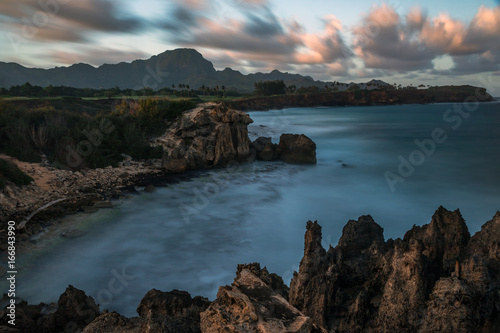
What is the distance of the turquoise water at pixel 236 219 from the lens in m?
9.05

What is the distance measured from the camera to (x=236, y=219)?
1452 cm

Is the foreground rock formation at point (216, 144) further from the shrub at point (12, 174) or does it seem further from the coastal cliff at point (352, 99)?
the coastal cliff at point (352, 99)

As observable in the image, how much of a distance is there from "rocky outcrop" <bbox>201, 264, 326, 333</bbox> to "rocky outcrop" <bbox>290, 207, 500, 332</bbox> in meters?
1.50

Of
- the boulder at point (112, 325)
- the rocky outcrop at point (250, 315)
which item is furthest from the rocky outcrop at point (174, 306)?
the rocky outcrop at point (250, 315)

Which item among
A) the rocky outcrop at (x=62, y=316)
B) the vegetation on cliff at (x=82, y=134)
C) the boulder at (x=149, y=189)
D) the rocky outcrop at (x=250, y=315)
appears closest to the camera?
the rocky outcrop at (x=250, y=315)

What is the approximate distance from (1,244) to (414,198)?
19048mm

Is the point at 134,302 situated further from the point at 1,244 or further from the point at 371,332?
the point at 371,332

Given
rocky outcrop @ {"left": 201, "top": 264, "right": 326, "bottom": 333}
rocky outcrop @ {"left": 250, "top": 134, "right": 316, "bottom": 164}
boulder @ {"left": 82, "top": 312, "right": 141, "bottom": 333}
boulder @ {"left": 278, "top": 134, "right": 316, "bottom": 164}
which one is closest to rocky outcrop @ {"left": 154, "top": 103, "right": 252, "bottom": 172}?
rocky outcrop @ {"left": 250, "top": 134, "right": 316, "bottom": 164}

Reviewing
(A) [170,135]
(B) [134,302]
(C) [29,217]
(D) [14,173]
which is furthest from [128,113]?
(B) [134,302]

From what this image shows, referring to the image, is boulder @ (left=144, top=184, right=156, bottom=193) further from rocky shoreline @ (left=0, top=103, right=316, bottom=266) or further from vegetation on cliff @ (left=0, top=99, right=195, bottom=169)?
vegetation on cliff @ (left=0, top=99, right=195, bottom=169)

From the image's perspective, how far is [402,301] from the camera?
184 inches

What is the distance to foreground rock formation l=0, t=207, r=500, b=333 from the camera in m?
3.62

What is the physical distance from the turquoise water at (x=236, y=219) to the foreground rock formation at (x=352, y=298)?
7.32 feet

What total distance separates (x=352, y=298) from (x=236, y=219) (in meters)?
9.35
